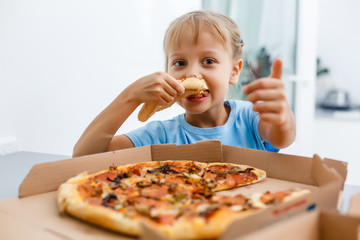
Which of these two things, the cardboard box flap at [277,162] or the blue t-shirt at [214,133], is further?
the blue t-shirt at [214,133]

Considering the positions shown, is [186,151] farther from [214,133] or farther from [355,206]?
[355,206]

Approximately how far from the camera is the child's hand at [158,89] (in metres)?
1.24

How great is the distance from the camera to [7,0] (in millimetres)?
2301

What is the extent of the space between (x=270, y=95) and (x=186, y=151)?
412mm

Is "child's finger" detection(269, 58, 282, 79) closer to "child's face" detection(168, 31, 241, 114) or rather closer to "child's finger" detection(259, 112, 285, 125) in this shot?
"child's finger" detection(259, 112, 285, 125)

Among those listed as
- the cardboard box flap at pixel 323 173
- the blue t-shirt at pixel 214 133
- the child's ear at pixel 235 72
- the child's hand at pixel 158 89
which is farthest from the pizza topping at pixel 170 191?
the child's ear at pixel 235 72

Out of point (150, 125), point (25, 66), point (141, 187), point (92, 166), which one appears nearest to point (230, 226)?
point (141, 187)

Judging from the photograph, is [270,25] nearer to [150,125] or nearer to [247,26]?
[247,26]

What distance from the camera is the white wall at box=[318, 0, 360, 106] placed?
4629 mm

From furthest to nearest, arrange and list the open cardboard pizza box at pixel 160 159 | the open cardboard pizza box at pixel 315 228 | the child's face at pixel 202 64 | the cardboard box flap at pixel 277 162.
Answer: the child's face at pixel 202 64 < the cardboard box flap at pixel 277 162 < the open cardboard pizza box at pixel 160 159 < the open cardboard pizza box at pixel 315 228

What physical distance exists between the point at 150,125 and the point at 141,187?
2.14 feet

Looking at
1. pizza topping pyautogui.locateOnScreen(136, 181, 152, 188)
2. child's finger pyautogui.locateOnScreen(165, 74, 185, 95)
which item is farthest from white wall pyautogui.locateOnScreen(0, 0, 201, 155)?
pizza topping pyautogui.locateOnScreen(136, 181, 152, 188)

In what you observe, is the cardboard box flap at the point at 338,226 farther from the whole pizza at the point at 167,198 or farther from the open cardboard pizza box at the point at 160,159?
the whole pizza at the point at 167,198

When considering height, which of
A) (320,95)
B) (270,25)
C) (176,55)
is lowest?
(320,95)
